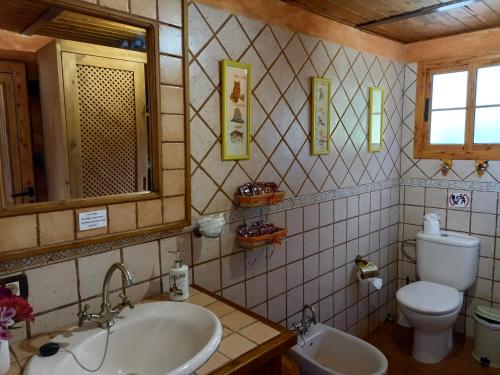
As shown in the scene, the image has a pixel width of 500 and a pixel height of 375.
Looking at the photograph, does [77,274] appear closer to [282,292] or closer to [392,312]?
[282,292]

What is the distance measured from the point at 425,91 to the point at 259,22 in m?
1.65

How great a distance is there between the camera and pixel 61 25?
48.6 inches

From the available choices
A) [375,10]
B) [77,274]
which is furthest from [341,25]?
[77,274]

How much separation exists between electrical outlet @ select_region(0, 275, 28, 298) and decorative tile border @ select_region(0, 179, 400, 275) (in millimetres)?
23

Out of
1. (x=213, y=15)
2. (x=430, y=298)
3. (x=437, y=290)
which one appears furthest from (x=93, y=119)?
(x=437, y=290)

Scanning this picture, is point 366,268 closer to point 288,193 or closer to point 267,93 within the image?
point 288,193

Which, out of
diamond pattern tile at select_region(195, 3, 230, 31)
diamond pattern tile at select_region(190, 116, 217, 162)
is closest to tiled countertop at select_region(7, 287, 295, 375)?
diamond pattern tile at select_region(190, 116, 217, 162)

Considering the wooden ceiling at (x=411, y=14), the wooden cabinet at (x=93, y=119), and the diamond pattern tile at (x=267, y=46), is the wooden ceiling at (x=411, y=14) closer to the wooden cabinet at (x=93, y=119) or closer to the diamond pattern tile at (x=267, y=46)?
the diamond pattern tile at (x=267, y=46)

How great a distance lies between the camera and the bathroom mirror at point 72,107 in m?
1.15

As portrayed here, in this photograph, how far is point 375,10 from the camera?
212 cm

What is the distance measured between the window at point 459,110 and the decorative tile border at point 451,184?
180 millimetres

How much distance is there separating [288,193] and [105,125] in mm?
1063

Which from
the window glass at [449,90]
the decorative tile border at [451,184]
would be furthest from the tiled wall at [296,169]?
the window glass at [449,90]

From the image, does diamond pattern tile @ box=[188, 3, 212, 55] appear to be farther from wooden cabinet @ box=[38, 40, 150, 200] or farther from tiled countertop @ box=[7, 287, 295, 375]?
tiled countertop @ box=[7, 287, 295, 375]
